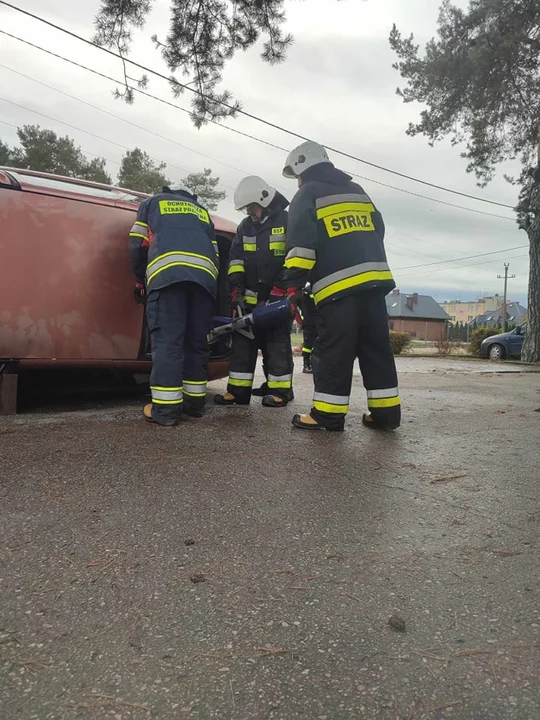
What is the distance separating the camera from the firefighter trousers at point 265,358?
14.2 feet

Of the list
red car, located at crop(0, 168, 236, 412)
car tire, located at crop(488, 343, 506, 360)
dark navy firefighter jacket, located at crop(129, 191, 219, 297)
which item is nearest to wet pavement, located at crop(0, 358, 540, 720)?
red car, located at crop(0, 168, 236, 412)

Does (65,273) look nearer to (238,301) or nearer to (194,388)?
(194,388)

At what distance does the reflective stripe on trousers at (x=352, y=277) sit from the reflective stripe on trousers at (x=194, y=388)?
1.09m

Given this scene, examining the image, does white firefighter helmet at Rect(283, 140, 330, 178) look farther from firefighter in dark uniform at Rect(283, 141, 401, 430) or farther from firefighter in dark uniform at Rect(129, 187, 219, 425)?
firefighter in dark uniform at Rect(129, 187, 219, 425)

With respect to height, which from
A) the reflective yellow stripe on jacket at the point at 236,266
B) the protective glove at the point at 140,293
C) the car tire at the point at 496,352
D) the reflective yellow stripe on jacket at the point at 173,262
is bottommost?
the car tire at the point at 496,352

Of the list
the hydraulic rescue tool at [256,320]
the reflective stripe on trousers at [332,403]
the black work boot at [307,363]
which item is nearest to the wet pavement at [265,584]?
the reflective stripe on trousers at [332,403]

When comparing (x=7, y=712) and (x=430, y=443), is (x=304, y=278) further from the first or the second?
(x=7, y=712)

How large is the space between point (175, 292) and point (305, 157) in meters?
1.31

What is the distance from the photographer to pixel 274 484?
2275 millimetres

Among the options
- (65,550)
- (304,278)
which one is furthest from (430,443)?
(65,550)

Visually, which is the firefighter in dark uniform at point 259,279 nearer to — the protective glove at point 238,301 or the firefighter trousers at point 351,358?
the protective glove at point 238,301

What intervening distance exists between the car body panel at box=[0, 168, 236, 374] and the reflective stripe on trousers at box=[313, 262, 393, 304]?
144 centimetres

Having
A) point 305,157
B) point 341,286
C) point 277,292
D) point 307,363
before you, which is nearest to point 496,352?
point 307,363

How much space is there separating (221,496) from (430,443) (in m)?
1.60
